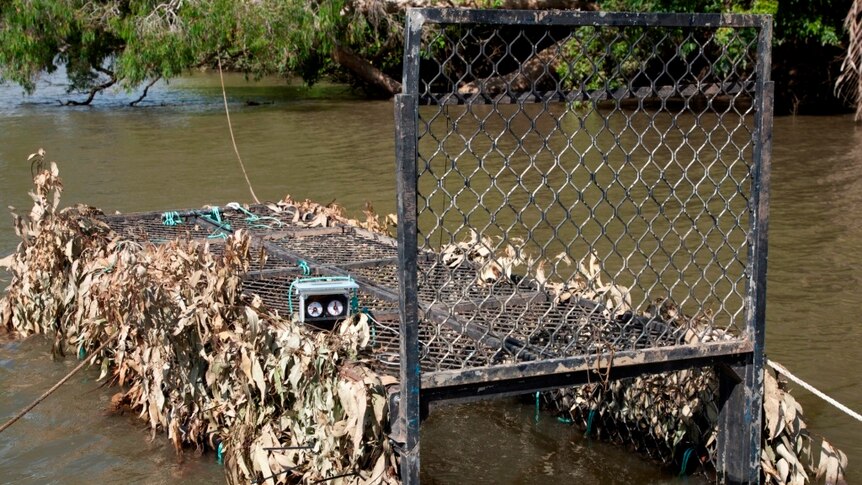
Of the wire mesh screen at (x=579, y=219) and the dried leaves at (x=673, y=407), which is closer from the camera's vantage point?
the wire mesh screen at (x=579, y=219)

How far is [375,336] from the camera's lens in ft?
17.0

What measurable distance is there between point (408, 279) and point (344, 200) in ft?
30.6

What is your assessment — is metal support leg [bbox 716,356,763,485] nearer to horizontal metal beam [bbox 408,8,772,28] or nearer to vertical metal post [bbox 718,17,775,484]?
vertical metal post [bbox 718,17,775,484]

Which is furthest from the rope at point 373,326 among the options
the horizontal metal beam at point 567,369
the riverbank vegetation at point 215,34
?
the riverbank vegetation at point 215,34

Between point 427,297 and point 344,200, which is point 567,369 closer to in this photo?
point 427,297

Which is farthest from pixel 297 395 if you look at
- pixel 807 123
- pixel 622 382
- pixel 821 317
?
pixel 807 123

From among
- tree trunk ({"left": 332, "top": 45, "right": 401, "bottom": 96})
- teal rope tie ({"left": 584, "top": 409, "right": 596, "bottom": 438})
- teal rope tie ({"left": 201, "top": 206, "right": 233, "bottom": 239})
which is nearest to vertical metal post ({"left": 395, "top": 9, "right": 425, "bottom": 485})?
teal rope tie ({"left": 584, "top": 409, "right": 596, "bottom": 438})

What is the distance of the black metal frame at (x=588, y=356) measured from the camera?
3596mm

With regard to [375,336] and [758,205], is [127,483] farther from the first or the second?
[758,205]

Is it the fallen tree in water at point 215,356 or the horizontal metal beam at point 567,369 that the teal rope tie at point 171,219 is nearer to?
the fallen tree in water at point 215,356

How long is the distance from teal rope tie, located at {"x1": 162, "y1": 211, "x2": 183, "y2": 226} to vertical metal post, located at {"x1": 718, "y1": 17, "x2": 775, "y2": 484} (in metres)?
4.94

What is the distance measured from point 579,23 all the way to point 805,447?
7.00 feet

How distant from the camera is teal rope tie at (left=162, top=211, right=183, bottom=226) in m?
8.07

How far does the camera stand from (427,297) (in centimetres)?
601
